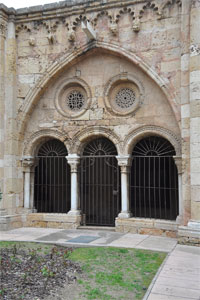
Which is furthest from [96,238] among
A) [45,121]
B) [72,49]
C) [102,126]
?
[72,49]

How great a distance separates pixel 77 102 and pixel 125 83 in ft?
5.18

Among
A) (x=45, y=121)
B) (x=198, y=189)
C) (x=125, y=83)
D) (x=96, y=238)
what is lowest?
(x=96, y=238)

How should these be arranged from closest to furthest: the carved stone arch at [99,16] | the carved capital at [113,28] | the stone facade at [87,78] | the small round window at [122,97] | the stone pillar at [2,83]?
the stone facade at [87,78]
the carved capital at [113,28]
the carved stone arch at [99,16]
the small round window at [122,97]
the stone pillar at [2,83]

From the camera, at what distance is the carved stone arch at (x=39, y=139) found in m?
9.93

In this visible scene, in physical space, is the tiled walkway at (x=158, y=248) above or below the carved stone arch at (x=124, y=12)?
below

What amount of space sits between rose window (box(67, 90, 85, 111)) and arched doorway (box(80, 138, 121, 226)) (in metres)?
1.16

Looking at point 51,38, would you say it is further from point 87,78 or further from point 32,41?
point 87,78

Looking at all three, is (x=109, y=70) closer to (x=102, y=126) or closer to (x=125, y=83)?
(x=125, y=83)

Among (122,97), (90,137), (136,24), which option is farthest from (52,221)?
(136,24)

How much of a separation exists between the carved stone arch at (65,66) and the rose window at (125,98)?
87 centimetres

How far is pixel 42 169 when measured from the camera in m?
10.6

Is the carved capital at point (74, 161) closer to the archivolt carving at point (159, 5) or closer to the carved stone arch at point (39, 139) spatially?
the carved stone arch at point (39, 139)

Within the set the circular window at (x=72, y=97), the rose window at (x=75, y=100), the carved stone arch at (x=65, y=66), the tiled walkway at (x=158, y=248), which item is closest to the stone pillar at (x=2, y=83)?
the carved stone arch at (x=65, y=66)

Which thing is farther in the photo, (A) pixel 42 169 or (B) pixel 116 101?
(A) pixel 42 169
